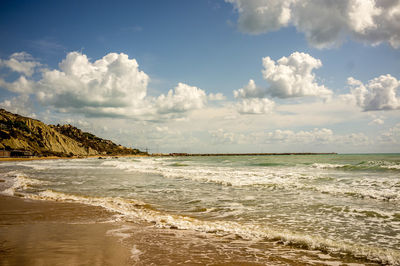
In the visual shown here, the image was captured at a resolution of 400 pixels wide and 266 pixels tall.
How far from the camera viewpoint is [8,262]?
4.16 meters

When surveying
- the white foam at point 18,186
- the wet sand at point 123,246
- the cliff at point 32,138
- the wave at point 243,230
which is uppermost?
the cliff at point 32,138

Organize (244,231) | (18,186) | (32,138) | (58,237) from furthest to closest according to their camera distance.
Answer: (32,138), (18,186), (244,231), (58,237)

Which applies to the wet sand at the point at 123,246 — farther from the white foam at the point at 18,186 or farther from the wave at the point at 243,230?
the white foam at the point at 18,186

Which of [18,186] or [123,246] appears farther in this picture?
[18,186]

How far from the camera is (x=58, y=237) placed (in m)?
5.70

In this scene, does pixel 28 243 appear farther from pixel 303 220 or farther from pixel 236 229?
pixel 303 220

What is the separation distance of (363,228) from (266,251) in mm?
3648

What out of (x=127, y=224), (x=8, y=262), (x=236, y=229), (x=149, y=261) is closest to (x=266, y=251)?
(x=236, y=229)

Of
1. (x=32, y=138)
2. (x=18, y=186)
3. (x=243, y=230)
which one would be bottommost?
(x=18, y=186)

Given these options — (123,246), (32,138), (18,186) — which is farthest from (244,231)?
(32,138)

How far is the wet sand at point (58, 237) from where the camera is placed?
4.41 metres

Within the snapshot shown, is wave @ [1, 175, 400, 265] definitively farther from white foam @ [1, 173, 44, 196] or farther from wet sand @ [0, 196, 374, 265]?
white foam @ [1, 173, 44, 196]

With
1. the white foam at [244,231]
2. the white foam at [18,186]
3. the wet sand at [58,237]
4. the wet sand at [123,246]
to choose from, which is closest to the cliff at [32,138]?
the white foam at [18,186]

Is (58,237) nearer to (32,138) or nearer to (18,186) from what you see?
(18,186)
